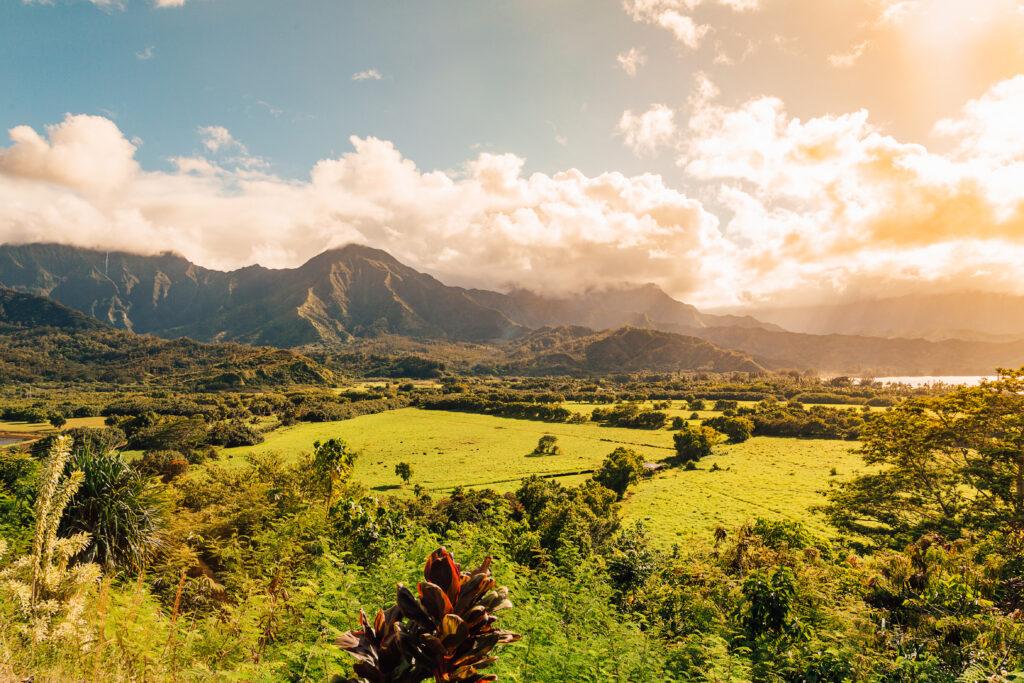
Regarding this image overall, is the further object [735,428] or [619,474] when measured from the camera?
[735,428]

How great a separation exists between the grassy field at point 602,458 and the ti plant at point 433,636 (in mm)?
40499

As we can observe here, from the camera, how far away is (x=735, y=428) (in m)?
101

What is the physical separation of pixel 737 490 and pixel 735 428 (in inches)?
1768

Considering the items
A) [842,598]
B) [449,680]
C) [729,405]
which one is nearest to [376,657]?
[449,680]

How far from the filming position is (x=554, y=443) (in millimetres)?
87750

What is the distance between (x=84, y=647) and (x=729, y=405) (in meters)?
153

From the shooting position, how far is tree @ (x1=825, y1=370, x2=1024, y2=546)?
1948cm

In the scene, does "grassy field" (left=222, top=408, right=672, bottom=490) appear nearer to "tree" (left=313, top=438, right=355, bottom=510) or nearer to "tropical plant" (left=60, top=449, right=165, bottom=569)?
"tree" (left=313, top=438, right=355, bottom=510)

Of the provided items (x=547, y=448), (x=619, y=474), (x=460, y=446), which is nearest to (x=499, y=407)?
(x=460, y=446)

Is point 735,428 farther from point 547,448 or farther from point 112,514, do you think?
point 112,514

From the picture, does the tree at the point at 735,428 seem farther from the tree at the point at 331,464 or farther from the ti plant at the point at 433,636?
the ti plant at the point at 433,636

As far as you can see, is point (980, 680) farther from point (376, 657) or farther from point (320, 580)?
point (320, 580)

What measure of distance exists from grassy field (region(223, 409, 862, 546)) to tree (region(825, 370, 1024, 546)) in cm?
1652

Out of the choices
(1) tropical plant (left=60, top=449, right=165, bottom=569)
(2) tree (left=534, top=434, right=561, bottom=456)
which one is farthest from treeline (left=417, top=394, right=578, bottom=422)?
(1) tropical plant (left=60, top=449, right=165, bottom=569)
